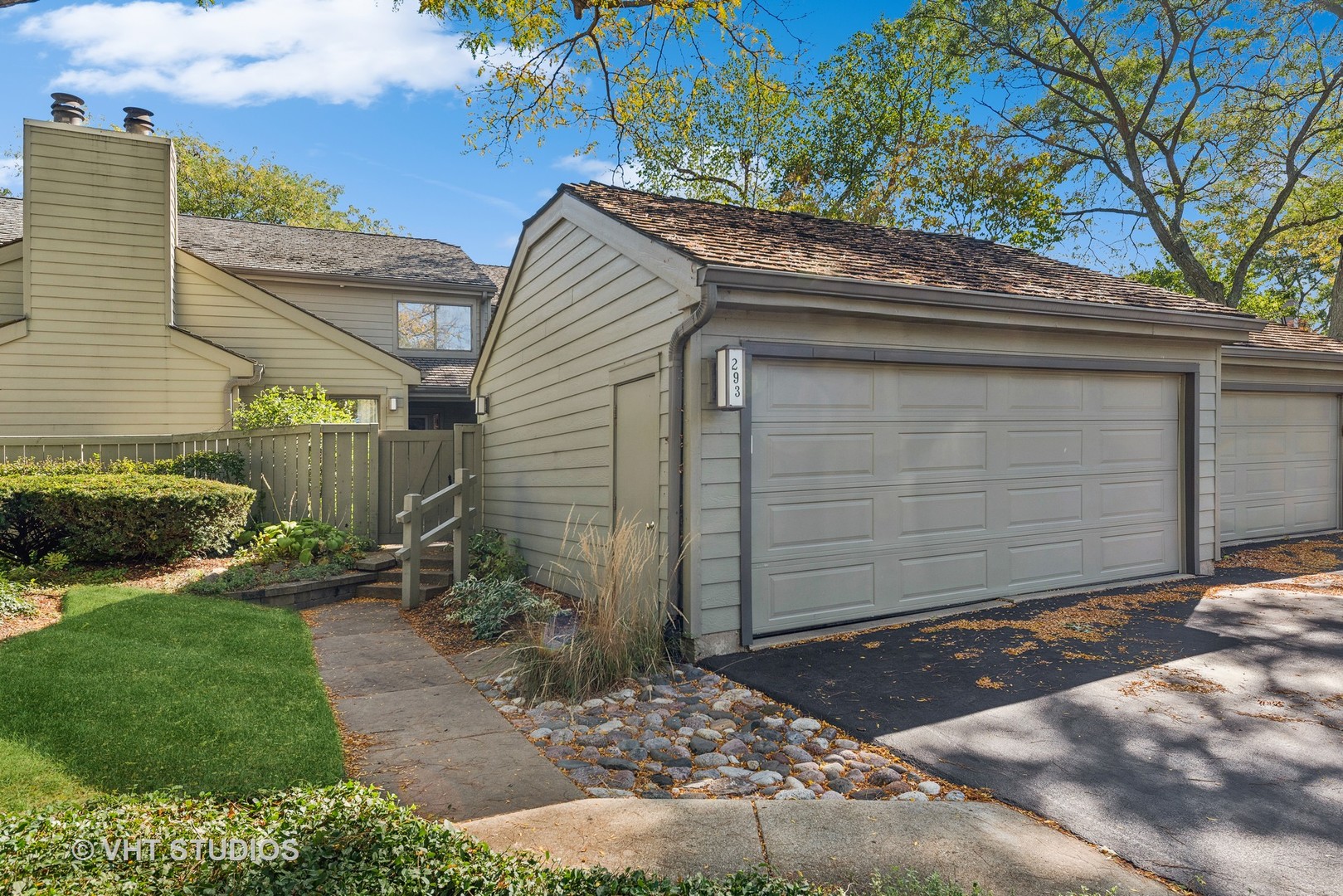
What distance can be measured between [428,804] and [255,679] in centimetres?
211

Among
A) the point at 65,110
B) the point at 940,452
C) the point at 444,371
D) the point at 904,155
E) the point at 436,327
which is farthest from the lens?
the point at 904,155

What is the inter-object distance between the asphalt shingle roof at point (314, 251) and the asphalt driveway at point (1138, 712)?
12.6 m

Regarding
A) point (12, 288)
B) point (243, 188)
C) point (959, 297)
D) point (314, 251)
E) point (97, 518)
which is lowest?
point (97, 518)

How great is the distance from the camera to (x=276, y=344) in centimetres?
1257

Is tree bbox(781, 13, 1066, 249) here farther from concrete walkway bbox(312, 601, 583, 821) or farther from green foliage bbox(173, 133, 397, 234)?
concrete walkway bbox(312, 601, 583, 821)

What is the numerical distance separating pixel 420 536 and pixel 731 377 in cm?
406

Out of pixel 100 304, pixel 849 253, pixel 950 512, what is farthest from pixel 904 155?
pixel 100 304

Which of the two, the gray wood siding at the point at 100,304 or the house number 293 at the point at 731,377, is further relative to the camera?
the gray wood siding at the point at 100,304

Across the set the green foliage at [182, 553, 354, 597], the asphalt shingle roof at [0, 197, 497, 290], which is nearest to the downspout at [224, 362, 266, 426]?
the asphalt shingle roof at [0, 197, 497, 290]

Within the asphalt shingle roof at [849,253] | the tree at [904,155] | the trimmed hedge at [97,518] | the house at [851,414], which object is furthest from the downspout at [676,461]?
the tree at [904,155]

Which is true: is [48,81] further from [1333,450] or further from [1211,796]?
[1333,450]

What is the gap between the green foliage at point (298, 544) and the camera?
8125 millimetres

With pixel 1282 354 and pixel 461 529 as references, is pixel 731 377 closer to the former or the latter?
pixel 461 529

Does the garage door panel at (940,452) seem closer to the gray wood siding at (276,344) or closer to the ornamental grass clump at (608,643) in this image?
the ornamental grass clump at (608,643)
